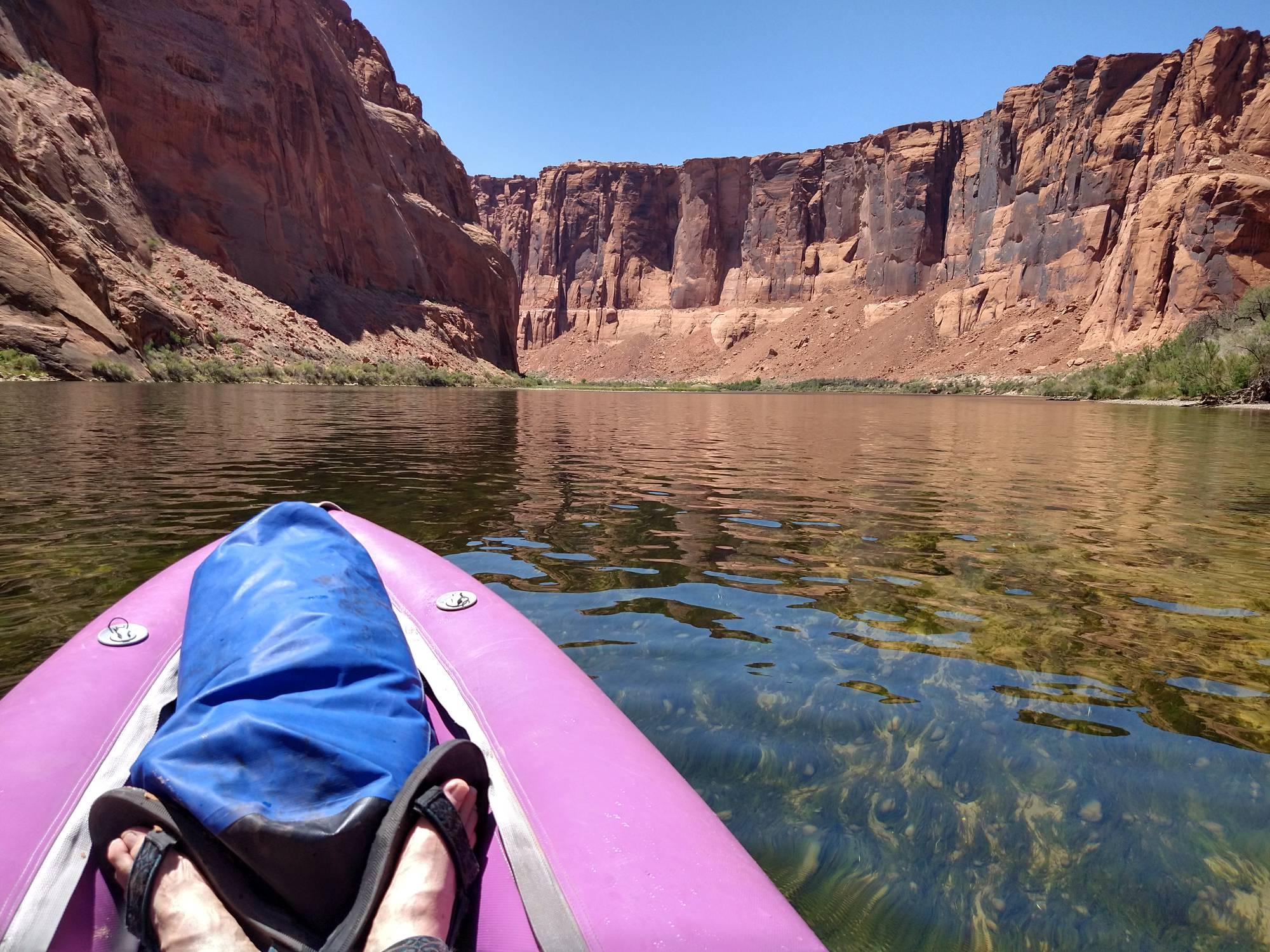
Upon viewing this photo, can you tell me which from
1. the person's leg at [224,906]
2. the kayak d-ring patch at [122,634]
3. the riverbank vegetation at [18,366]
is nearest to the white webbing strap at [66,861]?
the person's leg at [224,906]

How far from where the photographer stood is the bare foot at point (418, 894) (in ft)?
5.07

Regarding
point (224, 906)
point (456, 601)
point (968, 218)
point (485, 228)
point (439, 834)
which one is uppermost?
point (968, 218)

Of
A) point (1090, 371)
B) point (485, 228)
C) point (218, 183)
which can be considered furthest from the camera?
point (485, 228)

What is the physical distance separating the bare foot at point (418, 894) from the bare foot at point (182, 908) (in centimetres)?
26

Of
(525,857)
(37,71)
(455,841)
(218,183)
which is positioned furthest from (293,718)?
(218,183)

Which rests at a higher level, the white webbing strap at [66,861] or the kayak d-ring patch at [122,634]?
the kayak d-ring patch at [122,634]

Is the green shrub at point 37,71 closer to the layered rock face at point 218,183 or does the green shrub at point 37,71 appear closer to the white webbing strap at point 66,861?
the layered rock face at point 218,183

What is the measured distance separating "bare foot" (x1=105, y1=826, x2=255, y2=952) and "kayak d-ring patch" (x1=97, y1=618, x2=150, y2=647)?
4.02ft

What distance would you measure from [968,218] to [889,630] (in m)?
91.7

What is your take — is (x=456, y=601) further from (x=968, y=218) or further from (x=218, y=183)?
(x=968, y=218)

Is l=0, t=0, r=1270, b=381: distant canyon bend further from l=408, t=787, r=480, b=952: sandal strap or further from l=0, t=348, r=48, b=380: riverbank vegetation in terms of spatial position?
l=408, t=787, r=480, b=952: sandal strap

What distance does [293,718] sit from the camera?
1868 millimetres

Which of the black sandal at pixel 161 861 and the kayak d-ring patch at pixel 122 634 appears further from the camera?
the kayak d-ring patch at pixel 122 634

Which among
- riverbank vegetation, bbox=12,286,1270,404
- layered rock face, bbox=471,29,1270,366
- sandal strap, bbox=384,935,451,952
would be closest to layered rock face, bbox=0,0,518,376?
riverbank vegetation, bbox=12,286,1270,404
